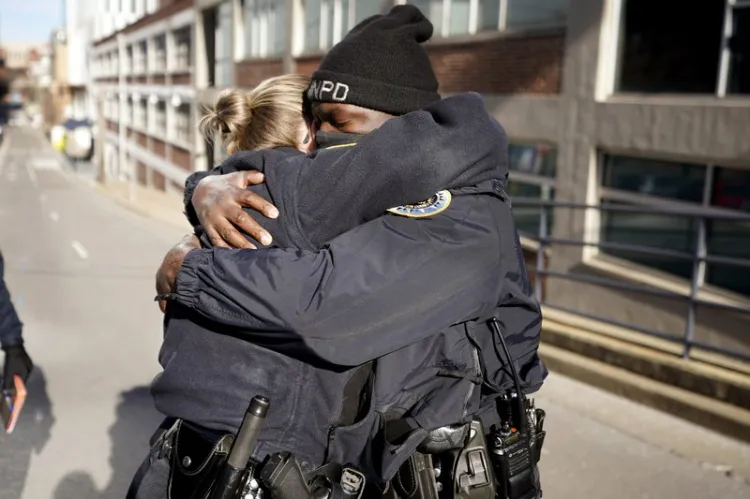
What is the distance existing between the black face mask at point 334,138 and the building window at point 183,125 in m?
27.3

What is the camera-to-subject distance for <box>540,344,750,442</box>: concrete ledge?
4.75 meters

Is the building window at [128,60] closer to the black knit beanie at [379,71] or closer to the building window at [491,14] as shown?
the building window at [491,14]

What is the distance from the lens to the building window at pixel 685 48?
276 inches

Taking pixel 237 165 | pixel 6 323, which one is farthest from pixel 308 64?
pixel 237 165

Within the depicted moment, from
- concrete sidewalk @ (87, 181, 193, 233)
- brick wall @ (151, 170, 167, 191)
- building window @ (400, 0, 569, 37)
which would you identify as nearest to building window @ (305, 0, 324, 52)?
concrete sidewalk @ (87, 181, 193, 233)

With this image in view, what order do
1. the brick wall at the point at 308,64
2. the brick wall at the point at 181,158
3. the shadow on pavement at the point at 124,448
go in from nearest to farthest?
the shadow on pavement at the point at 124,448 < the brick wall at the point at 308,64 < the brick wall at the point at 181,158

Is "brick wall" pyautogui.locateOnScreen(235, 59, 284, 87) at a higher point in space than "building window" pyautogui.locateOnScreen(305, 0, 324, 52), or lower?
lower

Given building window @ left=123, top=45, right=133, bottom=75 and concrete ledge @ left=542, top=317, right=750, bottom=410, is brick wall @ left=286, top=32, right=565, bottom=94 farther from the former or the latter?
building window @ left=123, top=45, right=133, bottom=75

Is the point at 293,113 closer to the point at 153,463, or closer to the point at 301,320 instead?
the point at 301,320

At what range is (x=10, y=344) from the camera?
3.39 metres

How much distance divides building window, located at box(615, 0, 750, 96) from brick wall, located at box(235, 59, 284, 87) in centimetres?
1214

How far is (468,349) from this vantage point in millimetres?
1792

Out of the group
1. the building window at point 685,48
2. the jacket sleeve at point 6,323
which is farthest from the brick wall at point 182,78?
the jacket sleeve at point 6,323

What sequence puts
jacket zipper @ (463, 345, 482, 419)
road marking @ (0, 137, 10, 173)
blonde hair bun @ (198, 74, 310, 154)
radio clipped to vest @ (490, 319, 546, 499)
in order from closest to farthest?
jacket zipper @ (463, 345, 482, 419) < radio clipped to vest @ (490, 319, 546, 499) < blonde hair bun @ (198, 74, 310, 154) < road marking @ (0, 137, 10, 173)
